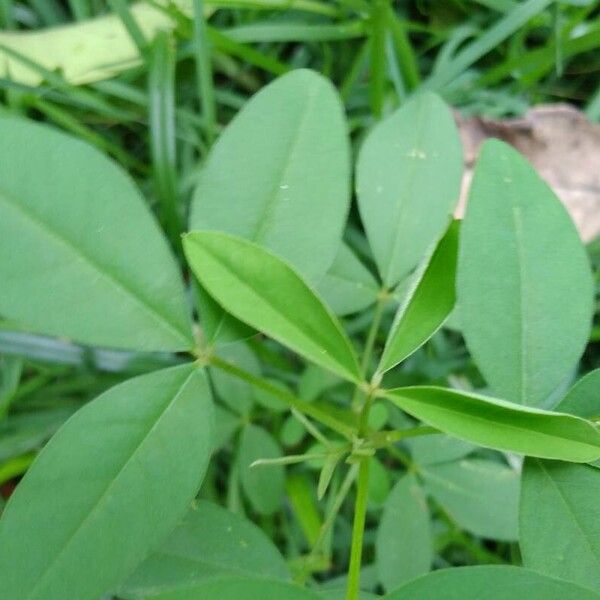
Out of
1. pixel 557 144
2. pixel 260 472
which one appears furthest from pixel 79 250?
pixel 557 144

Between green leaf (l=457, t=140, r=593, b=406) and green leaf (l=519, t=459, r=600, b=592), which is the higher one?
green leaf (l=457, t=140, r=593, b=406)

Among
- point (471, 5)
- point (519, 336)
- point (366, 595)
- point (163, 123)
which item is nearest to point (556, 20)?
point (471, 5)

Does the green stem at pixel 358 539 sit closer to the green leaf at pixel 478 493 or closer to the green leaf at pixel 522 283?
the green leaf at pixel 522 283

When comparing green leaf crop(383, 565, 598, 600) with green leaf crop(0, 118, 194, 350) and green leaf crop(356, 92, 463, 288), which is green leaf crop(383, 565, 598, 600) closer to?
green leaf crop(0, 118, 194, 350)

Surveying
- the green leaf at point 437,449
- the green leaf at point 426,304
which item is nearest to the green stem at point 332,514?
the green leaf at point 426,304

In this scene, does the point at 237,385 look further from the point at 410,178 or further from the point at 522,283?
the point at 522,283

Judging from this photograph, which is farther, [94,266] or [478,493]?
[478,493]

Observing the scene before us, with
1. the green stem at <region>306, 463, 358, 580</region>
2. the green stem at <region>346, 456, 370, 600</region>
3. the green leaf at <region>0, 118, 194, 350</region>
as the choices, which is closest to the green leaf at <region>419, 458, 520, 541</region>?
the green stem at <region>306, 463, 358, 580</region>
